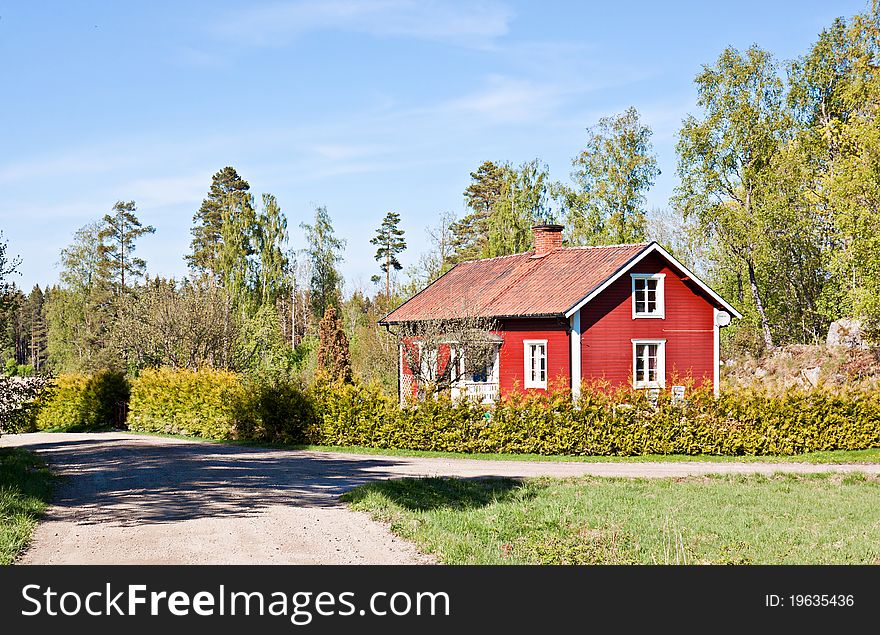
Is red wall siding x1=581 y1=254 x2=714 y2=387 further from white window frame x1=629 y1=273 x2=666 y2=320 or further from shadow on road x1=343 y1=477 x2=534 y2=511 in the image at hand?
shadow on road x1=343 y1=477 x2=534 y2=511

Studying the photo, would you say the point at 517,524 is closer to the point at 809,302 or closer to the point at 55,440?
the point at 55,440

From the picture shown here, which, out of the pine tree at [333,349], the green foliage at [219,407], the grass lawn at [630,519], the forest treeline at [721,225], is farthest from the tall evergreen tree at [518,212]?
the grass lawn at [630,519]

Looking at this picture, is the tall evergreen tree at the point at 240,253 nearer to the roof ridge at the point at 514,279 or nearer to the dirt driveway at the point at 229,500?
the roof ridge at the point at 514,279

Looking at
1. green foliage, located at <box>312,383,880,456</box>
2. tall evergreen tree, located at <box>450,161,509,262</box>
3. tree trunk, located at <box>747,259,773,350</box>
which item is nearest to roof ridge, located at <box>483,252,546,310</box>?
green foliage, located at <box>312,383,880,456</box>

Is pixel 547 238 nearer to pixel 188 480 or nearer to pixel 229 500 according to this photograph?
pixel 188 480

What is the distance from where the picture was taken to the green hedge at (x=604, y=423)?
21234 millimetres

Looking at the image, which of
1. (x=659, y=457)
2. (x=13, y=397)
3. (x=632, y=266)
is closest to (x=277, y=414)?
(x=13, y=397)

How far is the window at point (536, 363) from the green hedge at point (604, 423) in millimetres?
5532

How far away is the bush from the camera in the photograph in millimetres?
31406

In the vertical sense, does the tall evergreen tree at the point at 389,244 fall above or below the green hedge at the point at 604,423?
above

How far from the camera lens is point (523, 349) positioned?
28.1 metres
